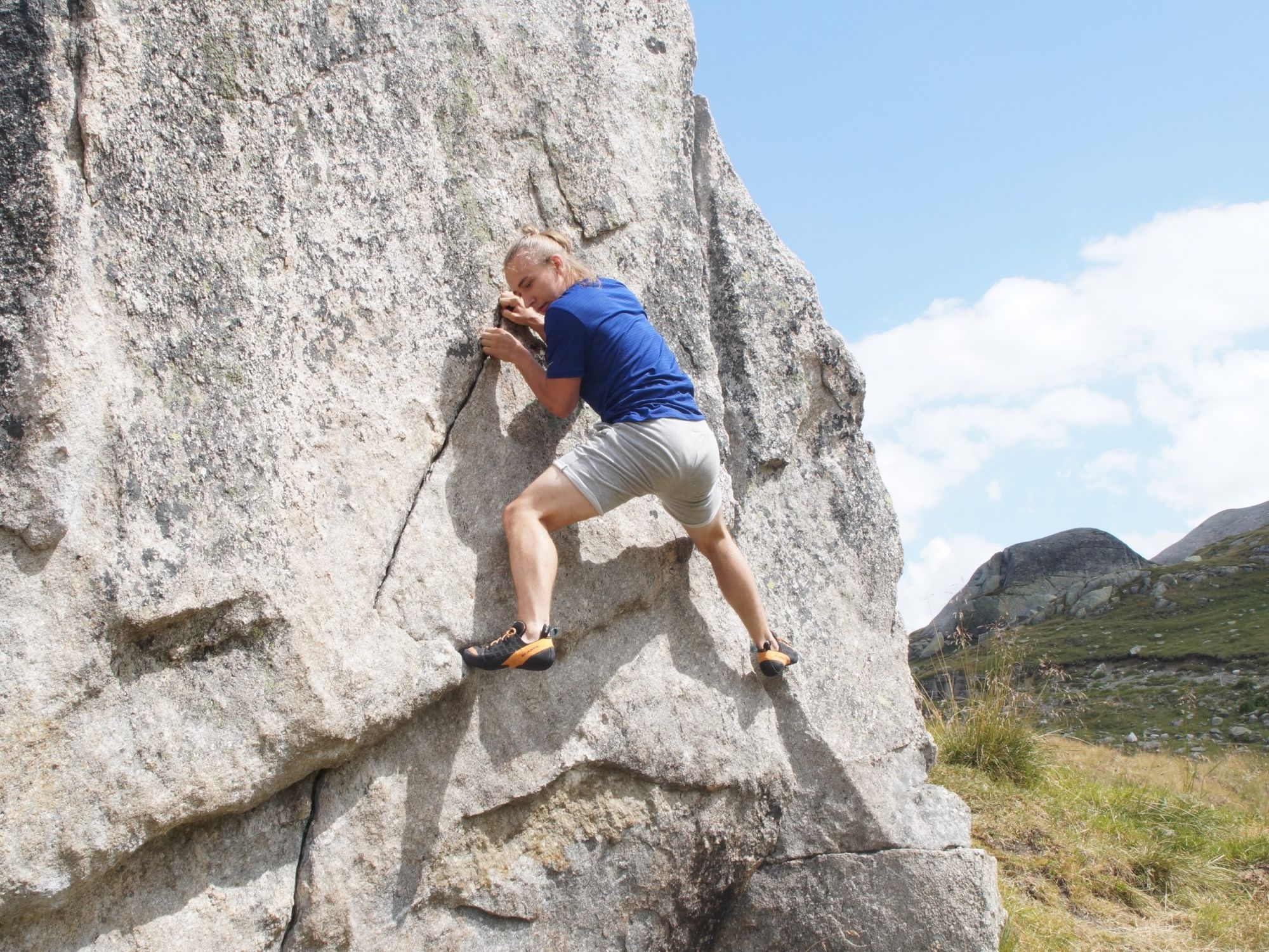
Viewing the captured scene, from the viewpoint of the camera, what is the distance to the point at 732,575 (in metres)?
5.01

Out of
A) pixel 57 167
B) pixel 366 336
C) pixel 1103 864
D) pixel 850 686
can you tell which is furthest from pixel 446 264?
pixel 1103 864

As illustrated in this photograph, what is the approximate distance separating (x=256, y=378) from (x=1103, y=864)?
20.0 feet

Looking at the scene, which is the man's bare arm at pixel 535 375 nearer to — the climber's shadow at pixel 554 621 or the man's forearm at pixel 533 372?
the man's forearm at pixel 533 372

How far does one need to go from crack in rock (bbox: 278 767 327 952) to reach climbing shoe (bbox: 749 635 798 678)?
82.8 inches

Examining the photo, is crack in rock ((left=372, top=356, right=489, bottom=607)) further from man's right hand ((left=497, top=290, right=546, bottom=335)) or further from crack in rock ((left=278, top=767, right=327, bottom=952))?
crack in rock ((left=278, top=767, right=327, bottom=952))

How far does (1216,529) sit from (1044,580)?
11411mm

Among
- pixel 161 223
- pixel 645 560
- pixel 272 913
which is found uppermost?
pixel 161 223

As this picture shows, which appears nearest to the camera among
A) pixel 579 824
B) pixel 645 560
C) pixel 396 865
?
pixel 396 865

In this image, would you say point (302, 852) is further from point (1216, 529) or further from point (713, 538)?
point (1216, 529)

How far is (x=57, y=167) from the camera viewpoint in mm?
3760

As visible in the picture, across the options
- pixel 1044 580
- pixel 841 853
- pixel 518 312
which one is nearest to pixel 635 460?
pixel 518 312

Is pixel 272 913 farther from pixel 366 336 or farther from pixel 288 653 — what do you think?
pixel 366 336

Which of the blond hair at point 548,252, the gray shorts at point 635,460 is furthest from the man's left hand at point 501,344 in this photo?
the gray shorts at point 635,460

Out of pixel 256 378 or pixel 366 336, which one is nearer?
pixel 256 378
